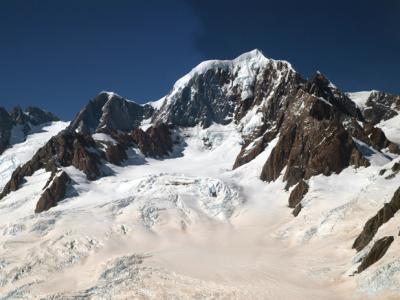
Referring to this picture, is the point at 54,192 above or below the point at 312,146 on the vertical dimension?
below

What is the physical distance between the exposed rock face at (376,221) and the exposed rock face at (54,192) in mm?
65245

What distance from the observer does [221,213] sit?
10956cm

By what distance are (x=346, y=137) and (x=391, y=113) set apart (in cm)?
7904

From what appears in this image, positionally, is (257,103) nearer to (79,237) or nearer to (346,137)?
(346,137)

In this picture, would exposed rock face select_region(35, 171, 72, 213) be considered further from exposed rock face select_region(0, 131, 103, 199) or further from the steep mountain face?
the steep mountain face

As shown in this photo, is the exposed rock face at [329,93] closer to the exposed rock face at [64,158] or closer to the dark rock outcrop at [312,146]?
the dark rock outcrop at [312,146]

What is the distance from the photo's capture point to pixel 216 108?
193750mm

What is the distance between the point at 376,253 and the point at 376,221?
950 centimetres

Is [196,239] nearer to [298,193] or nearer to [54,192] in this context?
[298,193]

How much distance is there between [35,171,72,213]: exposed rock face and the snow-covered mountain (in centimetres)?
29

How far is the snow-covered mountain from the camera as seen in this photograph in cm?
7175

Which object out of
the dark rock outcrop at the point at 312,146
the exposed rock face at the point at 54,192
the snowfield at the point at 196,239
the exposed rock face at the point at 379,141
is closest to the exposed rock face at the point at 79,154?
the snowfield at the point at 196,239

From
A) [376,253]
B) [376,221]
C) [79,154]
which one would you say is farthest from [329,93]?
[376,253]

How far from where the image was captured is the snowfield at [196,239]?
6994 cm
